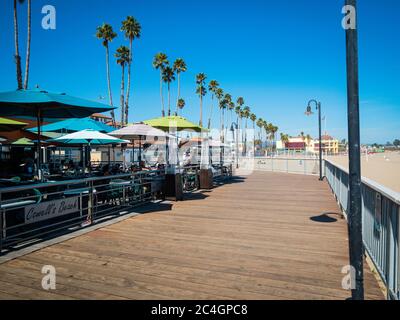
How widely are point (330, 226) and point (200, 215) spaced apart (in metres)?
3.01

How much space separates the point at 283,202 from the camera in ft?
30.5

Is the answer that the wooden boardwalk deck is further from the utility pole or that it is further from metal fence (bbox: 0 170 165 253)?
the utility pole

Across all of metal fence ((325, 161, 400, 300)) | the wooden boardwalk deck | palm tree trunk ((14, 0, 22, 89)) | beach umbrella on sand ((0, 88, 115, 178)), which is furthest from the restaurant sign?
palm tree trunk ((14, 0, 22, 89))

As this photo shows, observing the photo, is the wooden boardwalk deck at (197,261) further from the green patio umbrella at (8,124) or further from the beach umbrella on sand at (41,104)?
the green patio umbrella at (8,124)

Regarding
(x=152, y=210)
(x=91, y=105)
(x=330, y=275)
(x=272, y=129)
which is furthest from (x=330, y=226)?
(x=272, y=129)

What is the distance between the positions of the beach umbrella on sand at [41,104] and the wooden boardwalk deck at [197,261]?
2.58m

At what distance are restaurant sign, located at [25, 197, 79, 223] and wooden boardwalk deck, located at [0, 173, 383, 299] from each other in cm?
55

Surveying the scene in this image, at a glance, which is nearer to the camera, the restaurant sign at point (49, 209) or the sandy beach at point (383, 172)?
the restaurant sign at point (49, 209)

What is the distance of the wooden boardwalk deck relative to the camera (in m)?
3.28

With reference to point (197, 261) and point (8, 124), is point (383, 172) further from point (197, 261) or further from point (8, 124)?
point (8, 124)

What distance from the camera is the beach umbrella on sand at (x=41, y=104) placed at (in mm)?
5242

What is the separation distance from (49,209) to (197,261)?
281cm

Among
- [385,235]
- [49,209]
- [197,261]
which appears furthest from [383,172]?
[49,209]

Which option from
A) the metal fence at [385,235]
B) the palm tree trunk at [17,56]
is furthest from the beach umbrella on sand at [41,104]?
the palm tree trunk at [17,56]
